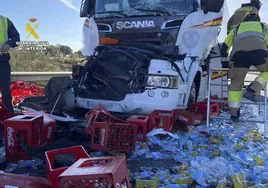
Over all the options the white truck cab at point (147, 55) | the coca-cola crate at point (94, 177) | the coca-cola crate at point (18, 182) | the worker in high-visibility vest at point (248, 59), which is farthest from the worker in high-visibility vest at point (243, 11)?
the coca-cola crate at point (18, 182)

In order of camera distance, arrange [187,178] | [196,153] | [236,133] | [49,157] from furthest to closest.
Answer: [236,133] < [196,153] < [187,178] < [49,157]

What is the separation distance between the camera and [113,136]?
3.32m

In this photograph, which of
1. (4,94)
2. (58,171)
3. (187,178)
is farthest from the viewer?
(4,94)

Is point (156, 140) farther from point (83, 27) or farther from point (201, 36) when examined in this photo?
point (83, 27)

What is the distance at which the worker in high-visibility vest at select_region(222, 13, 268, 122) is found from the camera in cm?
445

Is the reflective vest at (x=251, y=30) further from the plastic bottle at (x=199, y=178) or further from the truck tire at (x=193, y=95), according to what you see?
the plastic bottle at (x=199, y=178)

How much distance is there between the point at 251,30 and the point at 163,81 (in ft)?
5.02

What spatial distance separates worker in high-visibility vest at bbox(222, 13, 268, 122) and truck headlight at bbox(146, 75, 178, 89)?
34.7 inches

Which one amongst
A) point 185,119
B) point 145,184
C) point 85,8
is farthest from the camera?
point 85,8

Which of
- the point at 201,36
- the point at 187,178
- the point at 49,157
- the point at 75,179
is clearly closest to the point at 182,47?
the point at 201,36

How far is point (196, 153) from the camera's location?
354cm

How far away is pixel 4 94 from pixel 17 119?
7.00 feet

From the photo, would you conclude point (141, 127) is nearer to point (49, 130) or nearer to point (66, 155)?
point (49, 130)

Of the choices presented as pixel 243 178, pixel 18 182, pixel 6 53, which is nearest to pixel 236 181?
pixel 243 178
